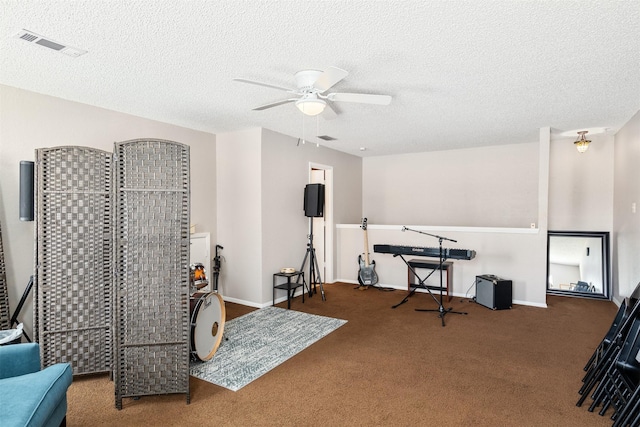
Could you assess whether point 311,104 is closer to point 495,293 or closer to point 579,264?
point 495,293

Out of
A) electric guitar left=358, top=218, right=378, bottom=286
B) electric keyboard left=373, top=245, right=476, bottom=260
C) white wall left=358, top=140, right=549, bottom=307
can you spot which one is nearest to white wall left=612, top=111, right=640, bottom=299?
white wall left=358, top=140, right=549, bottom=307

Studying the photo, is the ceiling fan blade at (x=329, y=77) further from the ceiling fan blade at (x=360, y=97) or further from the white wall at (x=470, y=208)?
the white wall at (x=470, y=208)

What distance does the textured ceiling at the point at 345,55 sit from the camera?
1.97 metres

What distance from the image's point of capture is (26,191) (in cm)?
283

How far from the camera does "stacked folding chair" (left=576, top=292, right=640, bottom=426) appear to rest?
1986 mm

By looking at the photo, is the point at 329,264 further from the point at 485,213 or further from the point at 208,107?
the point at 208,107

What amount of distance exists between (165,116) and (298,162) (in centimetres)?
201

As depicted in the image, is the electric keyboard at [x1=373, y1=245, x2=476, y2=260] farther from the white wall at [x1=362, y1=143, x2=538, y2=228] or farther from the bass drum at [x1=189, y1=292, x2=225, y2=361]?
the bass drum at [x1=189, y1=292, x2=225, y2=361]

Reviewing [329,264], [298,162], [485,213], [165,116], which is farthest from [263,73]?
[485,213]

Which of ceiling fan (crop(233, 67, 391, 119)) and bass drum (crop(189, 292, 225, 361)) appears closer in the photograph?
ceiling fan (crop(233, 67, 391, 119))

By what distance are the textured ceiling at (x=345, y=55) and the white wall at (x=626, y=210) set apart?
649 mm

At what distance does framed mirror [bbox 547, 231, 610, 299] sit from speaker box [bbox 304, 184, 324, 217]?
3768 mm

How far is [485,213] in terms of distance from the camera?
6.36 m

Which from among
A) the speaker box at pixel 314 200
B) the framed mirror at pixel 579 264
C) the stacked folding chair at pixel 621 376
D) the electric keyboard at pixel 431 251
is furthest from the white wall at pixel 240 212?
the framed mirror at pixel 579 264
